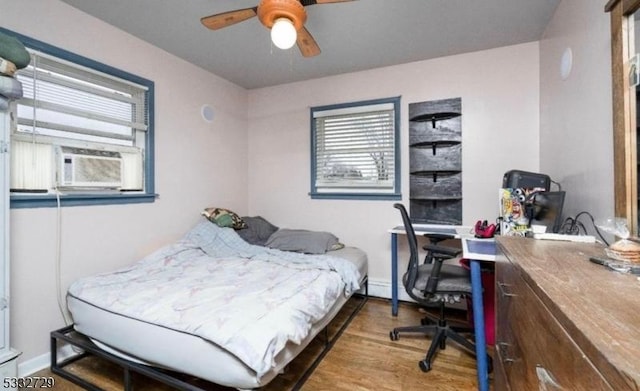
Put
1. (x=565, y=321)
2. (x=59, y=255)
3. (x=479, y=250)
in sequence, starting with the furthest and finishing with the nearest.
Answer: (x=59, y=255) → (x=479, y=250) → (x=565, y=321)

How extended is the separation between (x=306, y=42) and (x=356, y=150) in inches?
62.9

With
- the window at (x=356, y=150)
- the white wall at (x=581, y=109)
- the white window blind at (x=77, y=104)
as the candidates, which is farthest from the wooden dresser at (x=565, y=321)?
the white window blind at (x=77, y=104)

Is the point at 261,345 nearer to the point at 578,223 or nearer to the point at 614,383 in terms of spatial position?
the point at 614,383

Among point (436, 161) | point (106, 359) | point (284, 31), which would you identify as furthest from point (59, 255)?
point (436, 161)

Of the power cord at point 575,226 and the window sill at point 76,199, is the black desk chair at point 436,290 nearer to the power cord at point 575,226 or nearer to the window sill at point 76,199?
the power cord at point 575,226

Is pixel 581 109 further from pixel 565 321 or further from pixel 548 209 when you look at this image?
pixel 565 321

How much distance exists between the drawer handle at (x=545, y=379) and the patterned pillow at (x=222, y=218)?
2.75 metres

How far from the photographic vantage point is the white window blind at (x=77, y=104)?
190 cm

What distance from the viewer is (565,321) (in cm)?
52

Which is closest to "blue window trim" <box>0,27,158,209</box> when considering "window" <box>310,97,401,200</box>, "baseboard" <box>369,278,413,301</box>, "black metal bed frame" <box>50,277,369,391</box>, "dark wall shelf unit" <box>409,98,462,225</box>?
"black metal bed frame" <box>50,277,369,391</box>

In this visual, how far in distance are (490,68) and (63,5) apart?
345cm

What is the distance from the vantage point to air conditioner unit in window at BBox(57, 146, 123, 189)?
201 cm

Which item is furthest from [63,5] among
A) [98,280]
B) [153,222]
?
[98,280]

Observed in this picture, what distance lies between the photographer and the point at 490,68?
9.05ft
